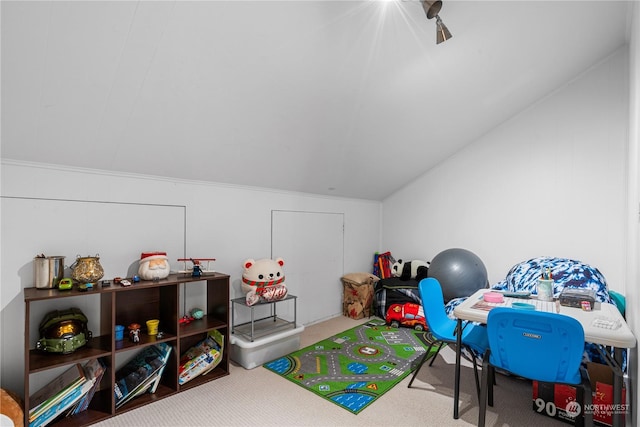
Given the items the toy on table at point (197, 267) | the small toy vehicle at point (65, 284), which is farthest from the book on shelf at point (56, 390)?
the toy on table at point (197, 267)

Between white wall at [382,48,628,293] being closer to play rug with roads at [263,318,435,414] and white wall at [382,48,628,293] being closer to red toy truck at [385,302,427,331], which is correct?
red toy truck at [385,302,427,331]

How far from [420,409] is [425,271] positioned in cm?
223

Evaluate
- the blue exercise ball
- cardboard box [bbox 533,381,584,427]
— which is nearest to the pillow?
the blue exercise ball

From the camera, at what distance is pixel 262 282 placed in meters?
3.02

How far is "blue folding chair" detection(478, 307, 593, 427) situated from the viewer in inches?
64.5

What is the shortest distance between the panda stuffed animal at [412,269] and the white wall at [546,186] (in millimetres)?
241

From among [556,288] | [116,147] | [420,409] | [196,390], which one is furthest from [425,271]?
[116,147]

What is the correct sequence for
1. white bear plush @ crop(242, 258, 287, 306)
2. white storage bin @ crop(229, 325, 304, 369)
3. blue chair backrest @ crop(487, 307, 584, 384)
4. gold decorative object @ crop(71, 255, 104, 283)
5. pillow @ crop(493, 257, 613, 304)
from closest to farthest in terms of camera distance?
1. blue chair backrest @ crop(487, 307, 584, 384)
2. gold decorative object @ crop(71, 255, 104, 283)
3. pillow @ crop(493, 257, 613, 304)
4. white storage bin @ crop(229, 325, 304, 369)
5. white bear plush @ crop(242, 258, 287, 306)

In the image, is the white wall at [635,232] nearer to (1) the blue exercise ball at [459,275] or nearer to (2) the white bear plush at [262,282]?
(1) the blue exercise ball at [459,275]

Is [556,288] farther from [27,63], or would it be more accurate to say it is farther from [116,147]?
[27,63]

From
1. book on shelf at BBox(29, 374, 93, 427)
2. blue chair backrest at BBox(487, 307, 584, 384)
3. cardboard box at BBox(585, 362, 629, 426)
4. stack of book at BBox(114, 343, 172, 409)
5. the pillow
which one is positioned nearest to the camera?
blue chair backrest at BBox(487, 307, 584, 384)

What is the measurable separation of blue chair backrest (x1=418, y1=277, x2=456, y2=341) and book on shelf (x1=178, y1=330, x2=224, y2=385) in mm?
1663

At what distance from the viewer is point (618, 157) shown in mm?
3285

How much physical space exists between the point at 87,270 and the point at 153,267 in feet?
1.32
